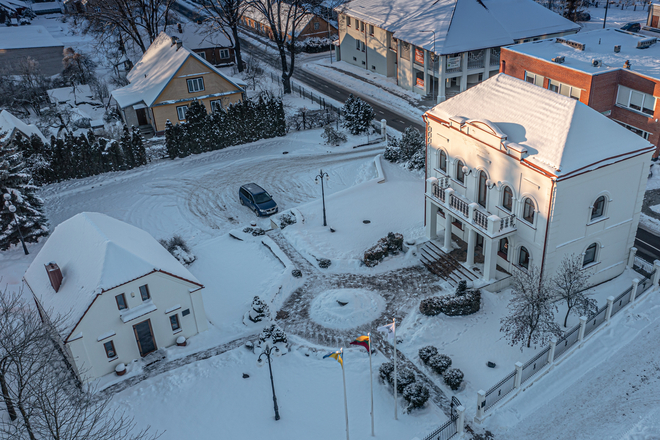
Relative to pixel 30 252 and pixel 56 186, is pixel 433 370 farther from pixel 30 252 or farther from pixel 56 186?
pixel 56 186

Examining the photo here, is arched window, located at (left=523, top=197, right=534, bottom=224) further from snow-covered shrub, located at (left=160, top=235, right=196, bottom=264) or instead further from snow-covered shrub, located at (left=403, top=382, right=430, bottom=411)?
snow-covered shrub, located at (left=160, top=235, right=196, bottom=264)

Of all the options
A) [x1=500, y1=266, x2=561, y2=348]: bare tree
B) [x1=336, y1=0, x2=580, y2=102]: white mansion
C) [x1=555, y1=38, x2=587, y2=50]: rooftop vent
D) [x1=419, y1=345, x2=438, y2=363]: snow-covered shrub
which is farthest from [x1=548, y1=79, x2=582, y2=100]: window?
[x1=419, y1=345, x2=438, y2=363]: snow-covered shrub

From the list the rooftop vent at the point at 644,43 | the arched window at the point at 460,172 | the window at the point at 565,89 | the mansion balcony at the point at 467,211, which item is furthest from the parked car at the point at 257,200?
the rooftop vent at the point at 644,43

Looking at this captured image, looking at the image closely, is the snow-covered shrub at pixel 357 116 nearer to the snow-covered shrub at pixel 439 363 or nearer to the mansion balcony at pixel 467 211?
the mansion balcony at pixel 467 211

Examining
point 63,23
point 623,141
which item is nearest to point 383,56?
point 623,141

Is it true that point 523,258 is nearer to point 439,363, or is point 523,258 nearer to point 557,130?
point 557,130

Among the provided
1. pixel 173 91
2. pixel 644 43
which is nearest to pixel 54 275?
pixel 173 91

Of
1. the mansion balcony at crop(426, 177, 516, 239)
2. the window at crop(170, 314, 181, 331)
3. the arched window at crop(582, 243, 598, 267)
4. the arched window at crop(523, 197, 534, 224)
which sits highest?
the arched window at crop(523, 197, 534, 224)
